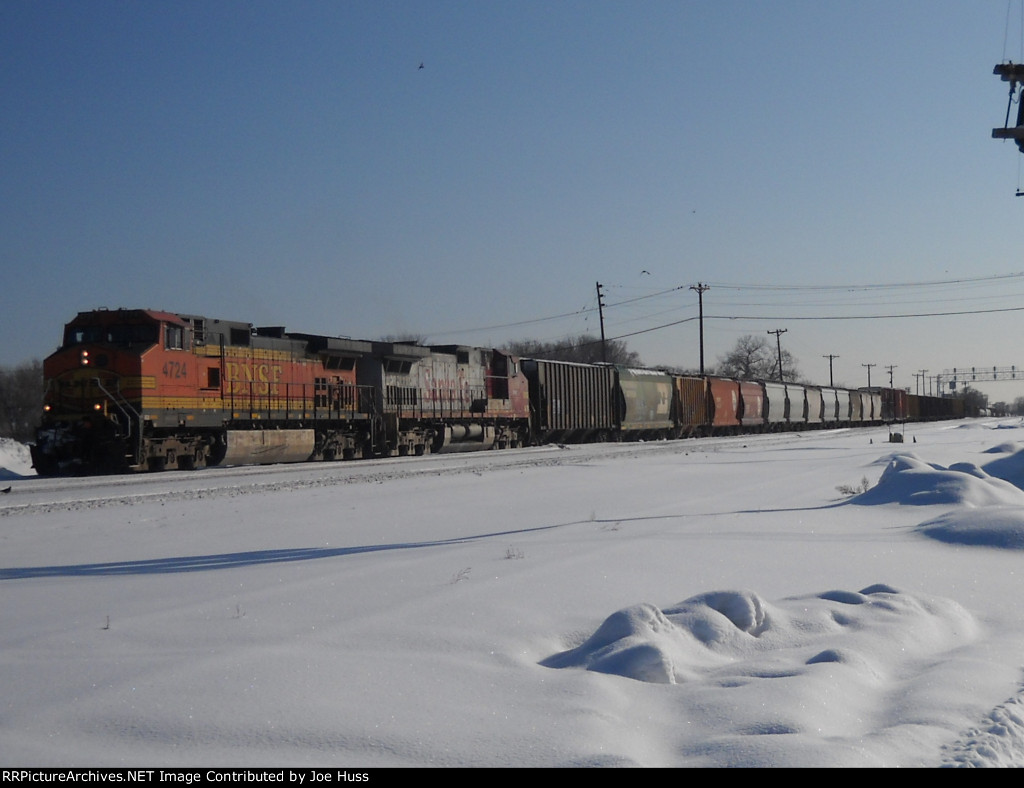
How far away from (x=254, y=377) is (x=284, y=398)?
121 cm

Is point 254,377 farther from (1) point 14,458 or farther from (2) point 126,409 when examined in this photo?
(1) point 14,458

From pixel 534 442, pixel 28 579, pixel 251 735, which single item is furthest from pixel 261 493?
pixel 534 442

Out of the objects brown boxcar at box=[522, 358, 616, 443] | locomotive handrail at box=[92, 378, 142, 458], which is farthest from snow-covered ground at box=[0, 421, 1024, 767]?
brown boxcar at box=[522, 358, 616, 443]

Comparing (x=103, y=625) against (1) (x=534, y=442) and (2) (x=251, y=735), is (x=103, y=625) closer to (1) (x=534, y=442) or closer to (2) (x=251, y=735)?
(2) (x=251, y=735)

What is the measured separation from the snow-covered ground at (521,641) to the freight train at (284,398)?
897cm

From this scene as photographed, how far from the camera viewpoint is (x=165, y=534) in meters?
10.3

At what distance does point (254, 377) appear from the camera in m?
22.8

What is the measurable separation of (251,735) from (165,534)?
289 inches

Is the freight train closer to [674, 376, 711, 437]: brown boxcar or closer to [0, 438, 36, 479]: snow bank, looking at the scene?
[674, 376, 711, 437]: brown boxcar

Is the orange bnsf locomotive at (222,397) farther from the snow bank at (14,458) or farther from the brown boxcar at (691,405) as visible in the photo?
the brown boxcar at (691,405)

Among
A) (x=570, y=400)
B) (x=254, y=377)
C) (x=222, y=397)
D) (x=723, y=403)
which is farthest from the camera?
(x=723, y=403)

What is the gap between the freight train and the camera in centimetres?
1958

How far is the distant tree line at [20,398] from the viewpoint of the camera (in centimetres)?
8319

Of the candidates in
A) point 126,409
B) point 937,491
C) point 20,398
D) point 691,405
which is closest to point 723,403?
point 691,405
